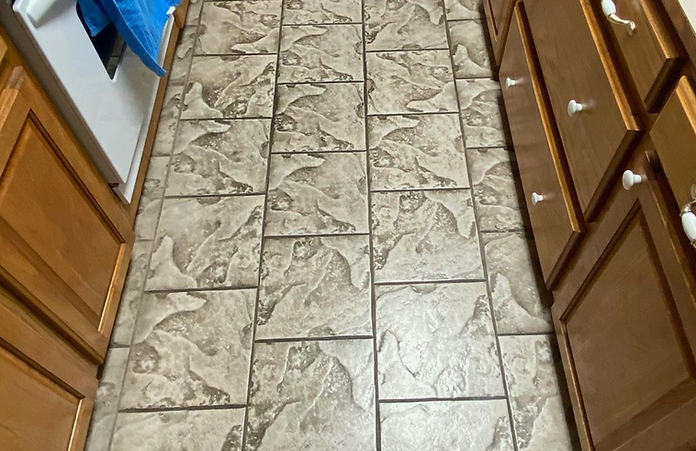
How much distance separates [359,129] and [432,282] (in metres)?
0.54

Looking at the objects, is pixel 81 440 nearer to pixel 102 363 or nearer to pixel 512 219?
pixel 102 363

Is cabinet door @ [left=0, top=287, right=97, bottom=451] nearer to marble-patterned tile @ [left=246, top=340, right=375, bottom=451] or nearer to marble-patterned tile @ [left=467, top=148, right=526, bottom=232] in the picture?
marble-patterned tile @ [left=246, top=340, right=375, bottom=451]

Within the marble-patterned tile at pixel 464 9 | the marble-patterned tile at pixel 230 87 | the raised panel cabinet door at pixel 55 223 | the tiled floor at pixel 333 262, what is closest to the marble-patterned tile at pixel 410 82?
the tiled floor at pixel 333 262

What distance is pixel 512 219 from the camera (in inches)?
60.1

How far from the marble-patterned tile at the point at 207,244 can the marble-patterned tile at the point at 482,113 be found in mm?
640

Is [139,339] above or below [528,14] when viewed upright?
below

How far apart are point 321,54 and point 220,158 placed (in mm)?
516

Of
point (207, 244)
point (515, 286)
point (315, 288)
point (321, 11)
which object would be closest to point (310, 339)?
point (315, 288)

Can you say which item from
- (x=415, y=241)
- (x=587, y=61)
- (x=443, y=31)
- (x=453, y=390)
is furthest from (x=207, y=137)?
(x=587, y=61)

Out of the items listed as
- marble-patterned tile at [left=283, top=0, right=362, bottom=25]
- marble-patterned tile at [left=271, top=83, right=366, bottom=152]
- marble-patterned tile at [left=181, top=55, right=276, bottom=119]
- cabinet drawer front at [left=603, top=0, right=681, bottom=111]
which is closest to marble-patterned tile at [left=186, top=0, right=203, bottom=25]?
marble-patterned tile at [left=181, top=55, right=276, bottom=119]

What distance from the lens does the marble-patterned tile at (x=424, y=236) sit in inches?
57.2

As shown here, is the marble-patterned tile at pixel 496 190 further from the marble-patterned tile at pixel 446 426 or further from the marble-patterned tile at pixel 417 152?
the marble-patterned tile at pixel 446 426

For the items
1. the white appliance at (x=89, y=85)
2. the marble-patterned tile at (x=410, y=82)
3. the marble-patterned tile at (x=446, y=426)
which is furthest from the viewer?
the marble-patterned tile at (x=410, y=82)

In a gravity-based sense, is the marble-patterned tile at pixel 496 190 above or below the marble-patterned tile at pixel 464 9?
below
